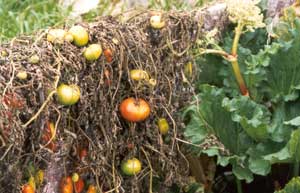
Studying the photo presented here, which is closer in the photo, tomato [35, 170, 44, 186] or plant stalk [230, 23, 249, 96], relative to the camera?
tomato [35, 170, 44, 186]

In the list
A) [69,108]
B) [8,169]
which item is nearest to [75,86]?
[69,108]

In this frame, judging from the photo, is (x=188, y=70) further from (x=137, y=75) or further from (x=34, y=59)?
(x=34, y=59)

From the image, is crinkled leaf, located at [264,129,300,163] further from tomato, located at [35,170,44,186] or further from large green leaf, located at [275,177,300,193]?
tomato, located at [35,170,44,186]

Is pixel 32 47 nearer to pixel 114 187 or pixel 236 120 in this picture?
pixel 114 187

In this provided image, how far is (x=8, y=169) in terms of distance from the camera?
2373 mm

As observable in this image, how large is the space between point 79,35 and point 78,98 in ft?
0.77

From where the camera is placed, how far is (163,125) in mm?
2994

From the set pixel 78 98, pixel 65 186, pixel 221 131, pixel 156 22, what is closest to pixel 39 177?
pixel 65 186

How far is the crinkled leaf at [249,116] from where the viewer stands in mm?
3279

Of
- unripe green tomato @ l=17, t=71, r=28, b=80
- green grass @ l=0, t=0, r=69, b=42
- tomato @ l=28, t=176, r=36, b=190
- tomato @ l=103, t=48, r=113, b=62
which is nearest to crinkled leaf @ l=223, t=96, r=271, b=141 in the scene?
tomato @ l=103, t=48, r=113, b=62

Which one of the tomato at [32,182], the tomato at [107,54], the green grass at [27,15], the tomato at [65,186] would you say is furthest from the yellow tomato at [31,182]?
the green grass at [27,15]

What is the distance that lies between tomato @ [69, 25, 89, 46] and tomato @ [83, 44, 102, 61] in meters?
0.03

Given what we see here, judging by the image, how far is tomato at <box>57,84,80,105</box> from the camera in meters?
2.47

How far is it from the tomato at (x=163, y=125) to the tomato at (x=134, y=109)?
0.15 meters
